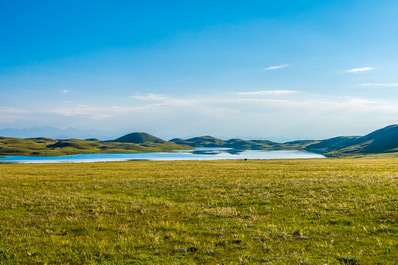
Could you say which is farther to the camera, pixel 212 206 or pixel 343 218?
pixel 212 206

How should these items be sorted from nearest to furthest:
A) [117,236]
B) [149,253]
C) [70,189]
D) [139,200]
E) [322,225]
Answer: [149,253], [117,236], [322,225], [139,200], [70,189]

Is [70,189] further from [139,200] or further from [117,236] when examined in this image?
[117,236]

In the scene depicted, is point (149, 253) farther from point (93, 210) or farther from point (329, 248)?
point (93, 210)

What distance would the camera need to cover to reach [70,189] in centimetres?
2644

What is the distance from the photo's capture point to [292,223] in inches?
527

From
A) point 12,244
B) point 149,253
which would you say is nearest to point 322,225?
point 149,253

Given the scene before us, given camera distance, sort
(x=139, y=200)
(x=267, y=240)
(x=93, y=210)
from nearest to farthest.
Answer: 1. (x=267, y=240)
2. (x=93, y=210)
3. (x=139, y=200)

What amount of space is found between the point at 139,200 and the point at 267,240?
1226cm

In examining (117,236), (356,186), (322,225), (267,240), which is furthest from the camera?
(356,186)

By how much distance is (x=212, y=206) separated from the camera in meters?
17.8

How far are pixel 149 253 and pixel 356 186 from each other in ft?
71.6

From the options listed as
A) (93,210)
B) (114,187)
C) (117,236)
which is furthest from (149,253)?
(114,187)

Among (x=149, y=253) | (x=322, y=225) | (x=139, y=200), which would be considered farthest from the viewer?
(x=139, y=200)

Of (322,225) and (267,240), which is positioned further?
(322,225)
